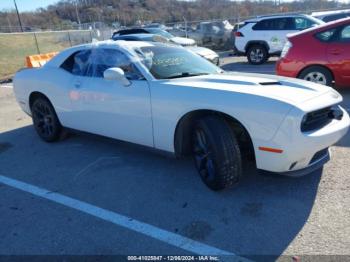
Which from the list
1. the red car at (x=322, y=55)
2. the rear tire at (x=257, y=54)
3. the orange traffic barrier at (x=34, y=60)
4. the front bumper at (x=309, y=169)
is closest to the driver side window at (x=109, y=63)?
the front bumper at (x=309, y=169)

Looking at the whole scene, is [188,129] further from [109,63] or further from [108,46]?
[108,46]

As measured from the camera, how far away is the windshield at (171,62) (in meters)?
3.99

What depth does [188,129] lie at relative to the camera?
3689mm

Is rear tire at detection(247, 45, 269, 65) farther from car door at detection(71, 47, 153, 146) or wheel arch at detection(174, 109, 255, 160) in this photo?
wheel arch at detection(174, 109, 255, 160)

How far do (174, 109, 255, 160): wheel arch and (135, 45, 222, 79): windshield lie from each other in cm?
64

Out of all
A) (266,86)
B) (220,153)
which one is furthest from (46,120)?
(266,86)

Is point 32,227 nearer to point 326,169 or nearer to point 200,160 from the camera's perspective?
point 200,160

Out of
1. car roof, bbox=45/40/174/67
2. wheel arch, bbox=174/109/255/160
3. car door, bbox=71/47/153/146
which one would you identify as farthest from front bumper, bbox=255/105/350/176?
car roof, bbox=45/40/174/67

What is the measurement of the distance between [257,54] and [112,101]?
31.6 feet

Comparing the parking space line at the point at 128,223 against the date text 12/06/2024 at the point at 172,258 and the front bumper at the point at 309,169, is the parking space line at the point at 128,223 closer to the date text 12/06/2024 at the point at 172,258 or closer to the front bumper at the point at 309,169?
the date text 12/06/2024 at the point at 172,258

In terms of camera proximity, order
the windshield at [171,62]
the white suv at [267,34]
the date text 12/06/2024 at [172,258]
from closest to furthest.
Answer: the date text 12/06/2024 at [172,258], the windshield at [171,62], the white suv at [267,34]

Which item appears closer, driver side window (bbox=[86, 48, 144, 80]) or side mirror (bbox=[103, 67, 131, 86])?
side mirror (bbox=[103, 67, 131, 86])

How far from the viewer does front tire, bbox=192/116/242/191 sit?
320 centimetres

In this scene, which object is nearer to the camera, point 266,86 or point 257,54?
point 266,86
